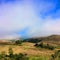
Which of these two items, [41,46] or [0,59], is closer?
[0,59]

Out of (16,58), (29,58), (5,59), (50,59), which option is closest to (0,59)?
(5,59)

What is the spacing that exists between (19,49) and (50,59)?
47.0 meters

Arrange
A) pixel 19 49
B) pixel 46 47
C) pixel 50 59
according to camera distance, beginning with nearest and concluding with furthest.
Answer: pixel 50 59 < pixel 19 49 < pixel 46 47

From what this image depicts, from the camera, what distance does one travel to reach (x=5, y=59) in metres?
130

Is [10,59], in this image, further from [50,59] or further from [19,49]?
[19,49]

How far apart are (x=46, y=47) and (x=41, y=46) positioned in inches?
186

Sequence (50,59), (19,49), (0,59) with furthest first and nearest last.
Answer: (19,49)
(50,59)
(0,59)

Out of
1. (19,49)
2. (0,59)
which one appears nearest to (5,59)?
(0,59)

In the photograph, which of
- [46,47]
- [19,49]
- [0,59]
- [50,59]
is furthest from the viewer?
[46,47]

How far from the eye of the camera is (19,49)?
7111 inches

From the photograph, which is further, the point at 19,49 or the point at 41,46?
the point at 41,46

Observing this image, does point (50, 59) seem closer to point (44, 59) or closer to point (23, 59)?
point (44, 59)

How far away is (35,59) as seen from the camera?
456 ft

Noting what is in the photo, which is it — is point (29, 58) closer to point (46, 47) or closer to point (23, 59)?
point (23, 59)
